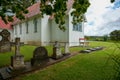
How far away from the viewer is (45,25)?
27391 mm

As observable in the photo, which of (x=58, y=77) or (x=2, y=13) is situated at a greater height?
(x=2, y=13)

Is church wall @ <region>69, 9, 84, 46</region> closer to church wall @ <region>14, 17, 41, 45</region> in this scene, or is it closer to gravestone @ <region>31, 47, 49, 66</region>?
church wall @ <region>14, 17, 41, 45</region>

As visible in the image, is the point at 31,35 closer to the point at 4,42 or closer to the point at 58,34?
the point at 58,34

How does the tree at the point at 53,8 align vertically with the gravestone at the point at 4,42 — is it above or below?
above

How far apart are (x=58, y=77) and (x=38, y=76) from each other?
1.12 meters

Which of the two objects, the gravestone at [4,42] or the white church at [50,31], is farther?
the white church at [50,31]

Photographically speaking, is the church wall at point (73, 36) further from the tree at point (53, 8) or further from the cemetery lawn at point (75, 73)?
the cemetery lawn at point (75, 73)

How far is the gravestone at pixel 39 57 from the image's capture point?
12.6m

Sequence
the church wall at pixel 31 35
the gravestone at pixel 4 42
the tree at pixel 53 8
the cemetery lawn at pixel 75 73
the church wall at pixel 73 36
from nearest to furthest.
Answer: the cemetery lawn at pixel 75 73 → the tree at pixel 53 8 → the gravestone at pixel 4 42 → the church wall at pixel 73 36 → the church wall at pixel 31 35

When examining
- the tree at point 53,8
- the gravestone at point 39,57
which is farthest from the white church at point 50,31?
the gravestone at point 39,57

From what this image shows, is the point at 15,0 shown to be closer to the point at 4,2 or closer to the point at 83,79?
the point at 4,2

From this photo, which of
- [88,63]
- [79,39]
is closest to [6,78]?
[88,63]

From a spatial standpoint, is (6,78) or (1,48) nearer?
(6,78)

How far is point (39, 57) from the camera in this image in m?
12.9
